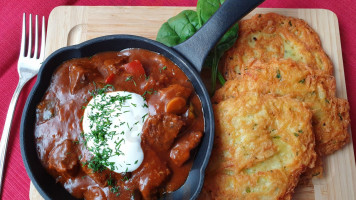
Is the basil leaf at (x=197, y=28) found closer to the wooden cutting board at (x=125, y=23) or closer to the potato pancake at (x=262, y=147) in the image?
the wooden cutting board at (x=125, y=23)

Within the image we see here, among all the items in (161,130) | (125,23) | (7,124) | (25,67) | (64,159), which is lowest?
(7,124)

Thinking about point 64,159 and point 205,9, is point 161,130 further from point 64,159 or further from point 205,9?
point 205,9

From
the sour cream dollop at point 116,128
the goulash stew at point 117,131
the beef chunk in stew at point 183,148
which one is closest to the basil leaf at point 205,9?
the goulash stew at point 117,131

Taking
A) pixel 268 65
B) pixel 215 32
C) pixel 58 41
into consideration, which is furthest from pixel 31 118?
pixel 268 65

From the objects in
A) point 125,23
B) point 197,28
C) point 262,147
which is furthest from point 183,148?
point 125,23

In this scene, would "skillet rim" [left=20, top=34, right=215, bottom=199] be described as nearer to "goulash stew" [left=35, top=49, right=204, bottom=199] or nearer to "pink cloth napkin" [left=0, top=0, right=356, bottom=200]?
"goulash stew" [left=35, top=49, right=204, bottom=199]

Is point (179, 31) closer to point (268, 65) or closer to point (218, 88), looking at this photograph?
point (218, 88)
